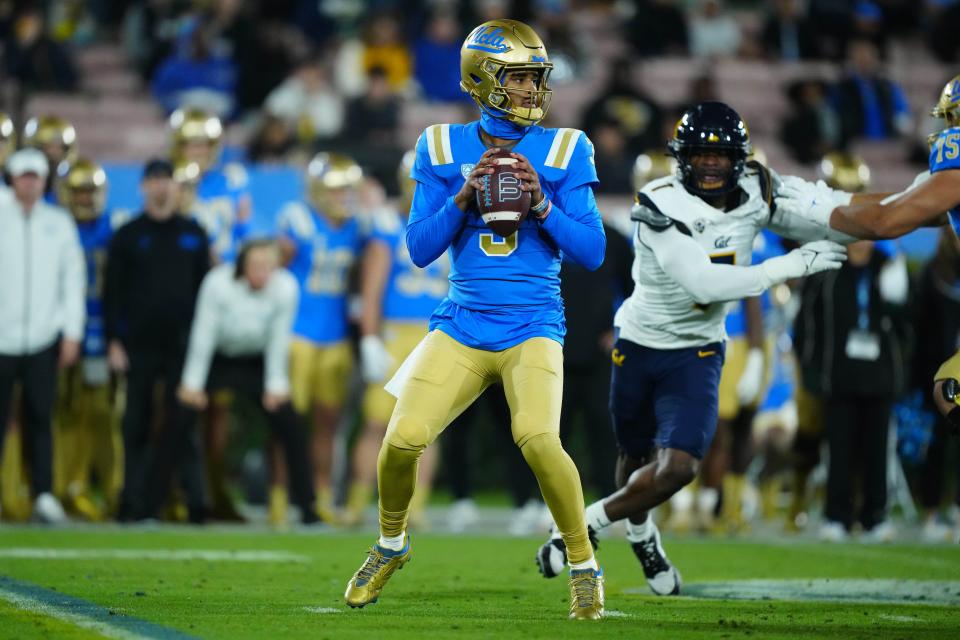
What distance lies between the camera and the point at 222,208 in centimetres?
Result: 1022

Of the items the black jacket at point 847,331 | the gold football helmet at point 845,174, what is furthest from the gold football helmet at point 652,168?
the black jacket at point 847,331

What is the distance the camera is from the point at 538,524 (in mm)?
9305

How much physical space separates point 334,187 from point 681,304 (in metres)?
4.01

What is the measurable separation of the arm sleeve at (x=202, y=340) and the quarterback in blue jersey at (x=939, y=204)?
475cm

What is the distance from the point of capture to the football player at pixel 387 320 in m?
9.38

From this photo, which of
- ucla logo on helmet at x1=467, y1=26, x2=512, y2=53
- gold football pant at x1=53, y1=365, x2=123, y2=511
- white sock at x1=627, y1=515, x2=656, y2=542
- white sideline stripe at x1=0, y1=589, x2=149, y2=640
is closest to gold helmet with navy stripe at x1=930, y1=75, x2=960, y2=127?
ucla logo on helmet at x1=467, y1=26, x2=512, y2=53

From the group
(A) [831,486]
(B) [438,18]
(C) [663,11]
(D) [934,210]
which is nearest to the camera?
(D) [934,210]

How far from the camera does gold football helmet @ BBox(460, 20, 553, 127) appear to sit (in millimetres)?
5273

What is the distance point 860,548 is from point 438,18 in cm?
788

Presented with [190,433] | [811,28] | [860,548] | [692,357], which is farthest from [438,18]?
[692,357]

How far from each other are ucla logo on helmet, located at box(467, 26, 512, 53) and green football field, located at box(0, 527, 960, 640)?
187 cm

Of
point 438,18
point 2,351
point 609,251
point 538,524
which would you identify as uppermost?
point 438,18

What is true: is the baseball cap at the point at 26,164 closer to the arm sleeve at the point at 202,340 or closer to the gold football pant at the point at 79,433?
the arm sleeve at the point at 202,340

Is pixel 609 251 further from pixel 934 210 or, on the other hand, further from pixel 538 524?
pixel 934 210
